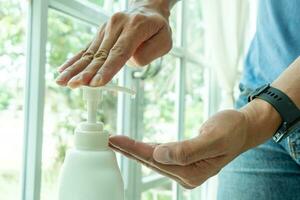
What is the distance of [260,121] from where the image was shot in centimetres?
62

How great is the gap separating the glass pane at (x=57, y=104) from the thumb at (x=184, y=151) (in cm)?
59

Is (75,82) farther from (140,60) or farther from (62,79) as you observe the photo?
(140,60)

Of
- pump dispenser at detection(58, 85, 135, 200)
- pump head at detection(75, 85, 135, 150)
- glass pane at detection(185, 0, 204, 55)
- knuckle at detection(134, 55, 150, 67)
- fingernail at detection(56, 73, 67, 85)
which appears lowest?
pump dispenser at detection(58, 85, 135, 200)

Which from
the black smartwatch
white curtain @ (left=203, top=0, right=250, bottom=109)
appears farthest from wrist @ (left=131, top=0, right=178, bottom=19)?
white curtain @ (left=203, top=0, right=250, bottom=109)

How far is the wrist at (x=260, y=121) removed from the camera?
2.03ft

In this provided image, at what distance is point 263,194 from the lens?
877mm

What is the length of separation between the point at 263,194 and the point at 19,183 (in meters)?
0.59

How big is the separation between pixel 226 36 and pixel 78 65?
6.28ft

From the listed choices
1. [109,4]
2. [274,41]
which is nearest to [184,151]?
[274,41]

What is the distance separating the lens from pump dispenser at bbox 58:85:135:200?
52 centimetres

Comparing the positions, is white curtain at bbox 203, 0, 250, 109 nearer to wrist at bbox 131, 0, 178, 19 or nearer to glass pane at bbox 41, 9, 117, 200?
glass pane at bbox 41, 9, 117, 200

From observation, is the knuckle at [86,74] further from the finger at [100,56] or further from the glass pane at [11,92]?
the glass pane at [11,92]

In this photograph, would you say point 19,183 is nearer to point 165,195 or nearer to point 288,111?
point 288,111

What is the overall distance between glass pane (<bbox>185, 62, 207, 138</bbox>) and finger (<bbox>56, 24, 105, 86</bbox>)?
6.07ft
